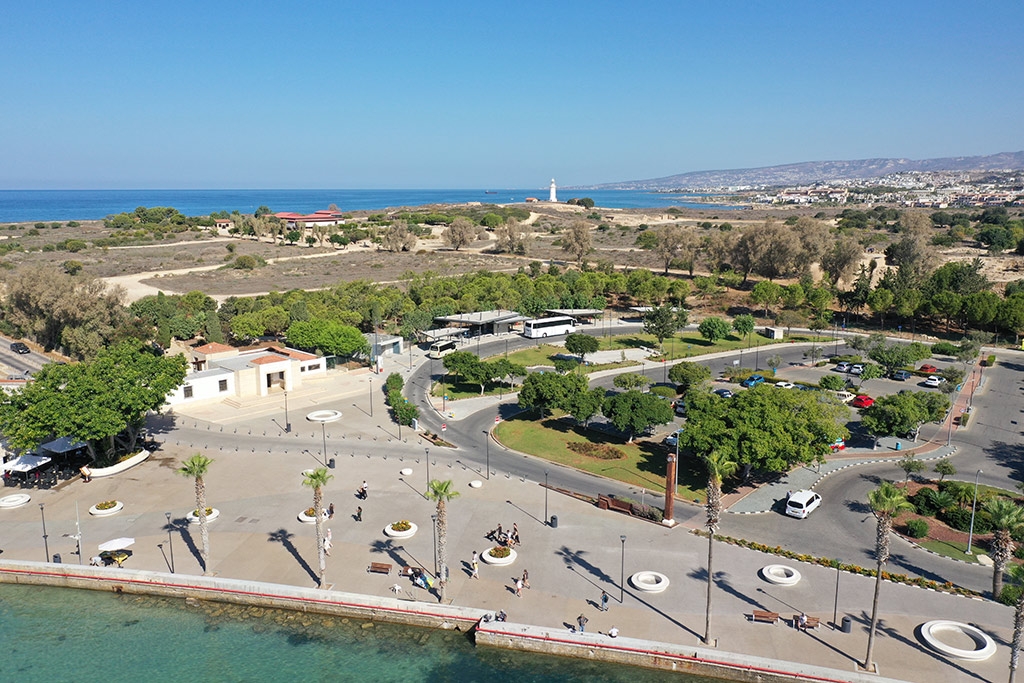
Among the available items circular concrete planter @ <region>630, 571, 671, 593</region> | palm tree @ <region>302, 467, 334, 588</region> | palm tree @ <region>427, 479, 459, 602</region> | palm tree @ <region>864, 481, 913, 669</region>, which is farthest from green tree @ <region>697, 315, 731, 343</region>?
palm tree @ <region>302, 467, 334, 588</region>

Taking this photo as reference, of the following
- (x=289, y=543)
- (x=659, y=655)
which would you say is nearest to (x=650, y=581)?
(x=659, y=655)

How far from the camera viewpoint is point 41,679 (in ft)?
89.2

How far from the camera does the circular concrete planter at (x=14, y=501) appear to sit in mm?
39750

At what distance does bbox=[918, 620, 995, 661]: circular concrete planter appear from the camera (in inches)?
1031

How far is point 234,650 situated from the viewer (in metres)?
28.7

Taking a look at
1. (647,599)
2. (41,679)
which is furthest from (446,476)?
(41,679)

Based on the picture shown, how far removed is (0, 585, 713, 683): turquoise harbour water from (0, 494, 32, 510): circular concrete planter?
9951mm

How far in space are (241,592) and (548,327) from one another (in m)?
65.0

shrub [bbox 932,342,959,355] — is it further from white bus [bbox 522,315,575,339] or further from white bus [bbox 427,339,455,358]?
white bus [bbox 427,339,455,358]

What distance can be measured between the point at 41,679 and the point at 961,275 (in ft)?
367

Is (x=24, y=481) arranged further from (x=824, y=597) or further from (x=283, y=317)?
(x=824, y=597)

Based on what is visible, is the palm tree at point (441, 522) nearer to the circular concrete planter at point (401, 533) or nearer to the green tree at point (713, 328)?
the circular concrete planter at point (401, 533)

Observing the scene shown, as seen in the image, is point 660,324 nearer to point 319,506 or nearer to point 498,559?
point 498,559

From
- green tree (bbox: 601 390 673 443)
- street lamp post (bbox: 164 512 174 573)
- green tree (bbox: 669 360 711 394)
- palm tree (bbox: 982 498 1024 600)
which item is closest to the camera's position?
palm tree (bbox: 982 498 1024 600)
